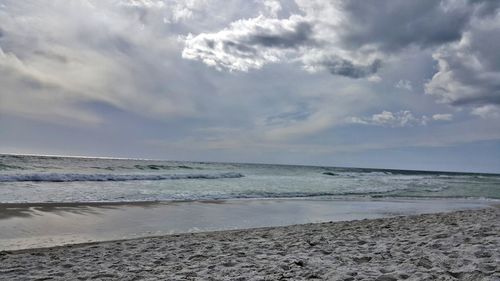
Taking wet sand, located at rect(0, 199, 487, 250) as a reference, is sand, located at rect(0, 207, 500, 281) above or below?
above

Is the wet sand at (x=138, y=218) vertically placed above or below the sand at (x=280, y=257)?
below

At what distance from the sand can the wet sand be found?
3.83 feet

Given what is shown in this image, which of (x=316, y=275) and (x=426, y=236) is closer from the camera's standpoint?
(x=316, y=275)

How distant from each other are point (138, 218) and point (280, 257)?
5856 millimetres

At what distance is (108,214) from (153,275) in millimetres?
6489

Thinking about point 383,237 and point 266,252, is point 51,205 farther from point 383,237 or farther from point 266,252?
point 383,237

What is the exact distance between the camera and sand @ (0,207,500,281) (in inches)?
190

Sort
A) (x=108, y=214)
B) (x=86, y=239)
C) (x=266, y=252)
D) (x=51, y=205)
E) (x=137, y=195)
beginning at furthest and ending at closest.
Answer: (x=137, y=195)
(x=51, y=205)
(x=108, y=214)
(x=86, y=239)
(x=266, y=252)

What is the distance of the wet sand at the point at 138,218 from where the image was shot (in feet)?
26.3

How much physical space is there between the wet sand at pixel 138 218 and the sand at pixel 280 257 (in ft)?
3.83

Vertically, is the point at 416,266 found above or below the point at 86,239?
above

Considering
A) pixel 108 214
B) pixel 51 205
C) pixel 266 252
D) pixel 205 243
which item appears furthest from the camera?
pixel 51 205

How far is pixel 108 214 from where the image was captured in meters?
10.7

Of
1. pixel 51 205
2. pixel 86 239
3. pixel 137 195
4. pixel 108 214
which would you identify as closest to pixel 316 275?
pixel 86 239
